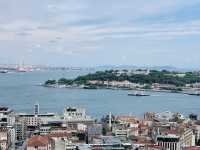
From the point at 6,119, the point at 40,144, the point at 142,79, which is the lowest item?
the point at 40,144

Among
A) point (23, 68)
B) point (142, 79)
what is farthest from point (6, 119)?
point (23, 68)

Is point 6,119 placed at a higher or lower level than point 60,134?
higher

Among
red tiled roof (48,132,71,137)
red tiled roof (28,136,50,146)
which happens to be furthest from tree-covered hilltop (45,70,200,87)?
red tiled roof (28,136,50,146)

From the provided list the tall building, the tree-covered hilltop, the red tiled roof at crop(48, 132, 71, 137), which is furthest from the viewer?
the tree-covered hilltop

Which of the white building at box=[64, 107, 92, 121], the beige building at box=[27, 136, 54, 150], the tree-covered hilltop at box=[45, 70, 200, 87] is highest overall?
the tree-covered hilltop at box=[45, 70, 200, 87]

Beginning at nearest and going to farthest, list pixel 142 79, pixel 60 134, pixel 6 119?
1. pixel 60 134
2. pixel 6 119
3. pixel 142 79

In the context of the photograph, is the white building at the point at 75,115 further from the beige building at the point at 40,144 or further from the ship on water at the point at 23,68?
the ship on water at the point at 23,68

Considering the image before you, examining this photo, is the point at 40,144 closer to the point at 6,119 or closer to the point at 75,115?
the point at 6,119

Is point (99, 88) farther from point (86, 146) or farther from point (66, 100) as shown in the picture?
point (86, 146)

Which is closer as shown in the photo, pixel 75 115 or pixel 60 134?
pixel 60 134

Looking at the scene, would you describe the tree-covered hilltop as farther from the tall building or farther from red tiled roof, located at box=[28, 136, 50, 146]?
red tiled roof, located at box=[28, 136, 50, 146]

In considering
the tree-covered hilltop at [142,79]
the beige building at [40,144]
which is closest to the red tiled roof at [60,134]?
the beige building at [40,144]

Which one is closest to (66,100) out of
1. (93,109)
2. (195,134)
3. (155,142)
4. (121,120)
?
(93,109)
